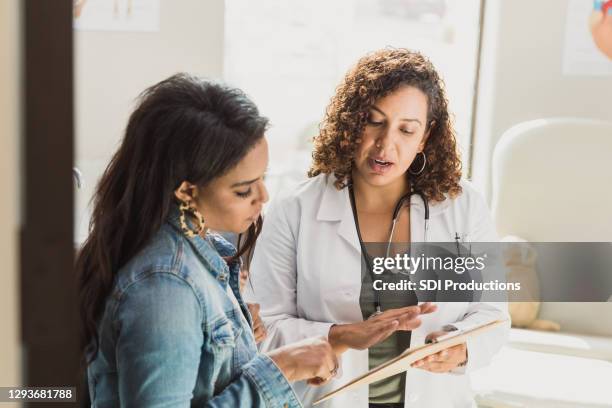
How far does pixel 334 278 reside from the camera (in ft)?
3.67

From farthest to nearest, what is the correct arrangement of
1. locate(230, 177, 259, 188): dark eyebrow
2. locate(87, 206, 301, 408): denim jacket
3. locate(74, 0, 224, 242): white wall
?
locate(74, 0, 224, 242): white wall
locate(230, 177, 259, 188): dark eyebrow
locate(87, 206, 301, 408): denim jacket

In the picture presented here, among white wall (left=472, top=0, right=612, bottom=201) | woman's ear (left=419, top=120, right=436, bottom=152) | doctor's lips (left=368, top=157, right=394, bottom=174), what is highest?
white wall (left=472, top=0, right=612, bottom=201)

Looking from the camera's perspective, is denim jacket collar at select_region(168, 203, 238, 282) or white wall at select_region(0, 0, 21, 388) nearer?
white wall at select_region(0, 0, 21, 388)

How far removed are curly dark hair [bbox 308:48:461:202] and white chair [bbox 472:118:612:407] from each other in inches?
26.4

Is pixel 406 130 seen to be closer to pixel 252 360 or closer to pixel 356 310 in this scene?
pixel 356 310

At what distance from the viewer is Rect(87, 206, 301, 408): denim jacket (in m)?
0.61

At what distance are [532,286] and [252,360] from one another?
1.31m

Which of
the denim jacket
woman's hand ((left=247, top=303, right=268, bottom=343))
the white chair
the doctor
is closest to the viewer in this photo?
the denim jacket

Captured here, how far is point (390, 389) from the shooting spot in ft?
3.74

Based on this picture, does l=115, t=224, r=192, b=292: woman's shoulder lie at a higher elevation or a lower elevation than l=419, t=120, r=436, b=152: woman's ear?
lower

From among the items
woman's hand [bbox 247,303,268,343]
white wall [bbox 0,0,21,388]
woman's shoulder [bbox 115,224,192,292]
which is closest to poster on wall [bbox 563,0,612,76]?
woman's hand [bbox 247,303,268,343]

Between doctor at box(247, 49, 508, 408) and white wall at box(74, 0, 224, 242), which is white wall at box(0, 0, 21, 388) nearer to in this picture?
doctor at box(247, 49, 508, 408)

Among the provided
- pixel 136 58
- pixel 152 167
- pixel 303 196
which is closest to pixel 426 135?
pixel 303 196

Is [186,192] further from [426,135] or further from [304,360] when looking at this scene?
[426,135]
